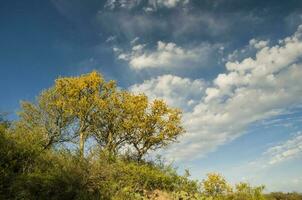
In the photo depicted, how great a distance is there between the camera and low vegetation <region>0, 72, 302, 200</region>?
1564 centimetres

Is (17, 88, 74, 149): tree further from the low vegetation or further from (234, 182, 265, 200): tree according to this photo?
(234, 182, 265, 200): tree

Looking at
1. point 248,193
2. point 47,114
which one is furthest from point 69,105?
point 248,193

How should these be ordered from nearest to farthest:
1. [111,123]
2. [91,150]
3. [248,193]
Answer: [91,150], [248,193], [111,123]

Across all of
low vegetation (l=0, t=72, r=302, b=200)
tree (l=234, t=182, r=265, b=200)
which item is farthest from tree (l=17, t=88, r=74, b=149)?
tree (l=234, t=182, r=265, b=200)

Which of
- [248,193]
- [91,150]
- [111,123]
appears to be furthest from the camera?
[111,123]

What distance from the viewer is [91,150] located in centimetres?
1995

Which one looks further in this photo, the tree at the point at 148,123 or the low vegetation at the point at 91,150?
the tree at the point at 148,123

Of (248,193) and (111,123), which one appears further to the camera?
(111,123)

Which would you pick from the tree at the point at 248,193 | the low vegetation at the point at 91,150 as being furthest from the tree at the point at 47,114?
the tree at the point at 248,193

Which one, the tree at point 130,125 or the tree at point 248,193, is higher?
the tree at point 130,125

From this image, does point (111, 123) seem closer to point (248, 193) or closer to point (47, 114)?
point (47, 114)

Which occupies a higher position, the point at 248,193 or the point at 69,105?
the point at 69,105

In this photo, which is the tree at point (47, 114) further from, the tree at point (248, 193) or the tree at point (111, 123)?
the tree at point (248, 193)

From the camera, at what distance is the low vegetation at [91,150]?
1564 centimetres
